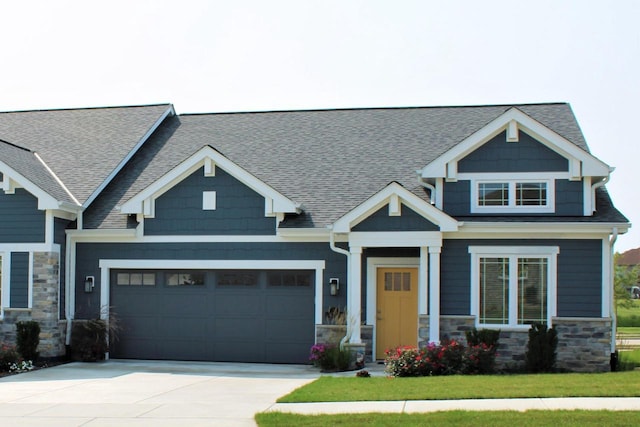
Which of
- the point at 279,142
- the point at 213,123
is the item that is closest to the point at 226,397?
the point at 279,142

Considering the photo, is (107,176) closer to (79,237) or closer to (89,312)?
(79,237)

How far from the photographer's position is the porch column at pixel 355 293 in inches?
671

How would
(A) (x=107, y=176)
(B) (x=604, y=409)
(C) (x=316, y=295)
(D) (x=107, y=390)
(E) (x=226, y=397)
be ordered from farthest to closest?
1. (A) (x=107, y=176)
2. (C) (x=316, y=295)
3. (D) (x=107, y=390)
4. (E) (x=226, y=397)
5. (B) (x=604, y=409)

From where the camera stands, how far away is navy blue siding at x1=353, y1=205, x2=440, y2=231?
1672 cm

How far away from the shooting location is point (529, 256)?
55.6 ft

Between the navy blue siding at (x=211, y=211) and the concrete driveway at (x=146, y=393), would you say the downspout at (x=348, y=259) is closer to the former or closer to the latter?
the concrete driveway at (x=146, y=393)

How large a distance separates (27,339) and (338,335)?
660 centimetres

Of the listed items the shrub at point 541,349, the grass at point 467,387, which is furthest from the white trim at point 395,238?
the grass at point 467,387

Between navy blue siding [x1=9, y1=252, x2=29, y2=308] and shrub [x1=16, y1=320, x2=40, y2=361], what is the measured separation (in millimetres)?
868

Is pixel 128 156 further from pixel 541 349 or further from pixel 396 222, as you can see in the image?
pixel 541 349

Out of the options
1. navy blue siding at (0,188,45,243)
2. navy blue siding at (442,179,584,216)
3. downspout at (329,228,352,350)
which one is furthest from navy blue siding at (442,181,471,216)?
navy blue siding at (0,188,45,243)

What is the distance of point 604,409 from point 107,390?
8067mm

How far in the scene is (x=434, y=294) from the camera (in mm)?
16641

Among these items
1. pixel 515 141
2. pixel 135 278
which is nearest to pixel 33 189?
pixel 135 278
